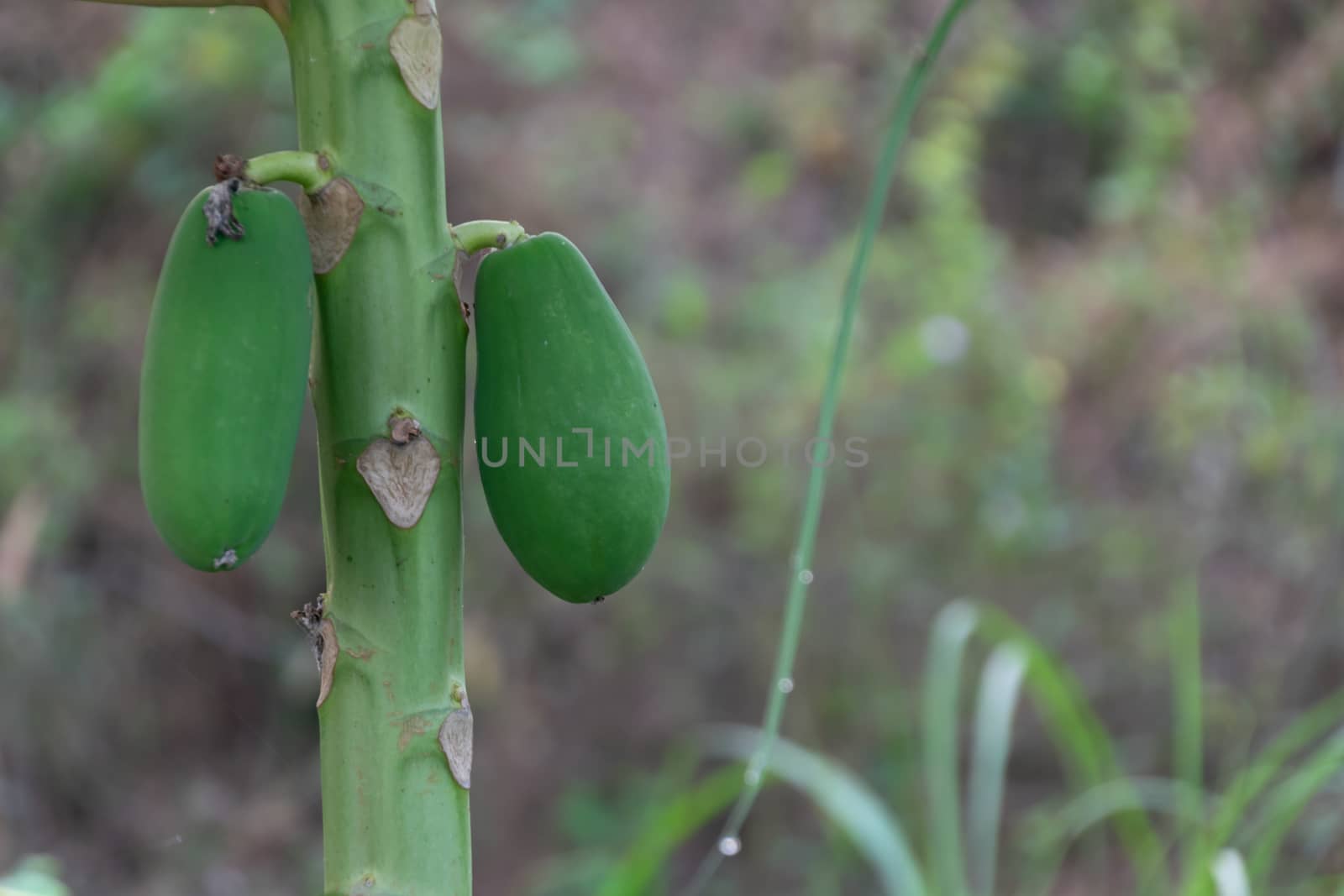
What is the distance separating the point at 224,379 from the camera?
560 millimetres

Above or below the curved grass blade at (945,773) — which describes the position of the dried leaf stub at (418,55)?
above

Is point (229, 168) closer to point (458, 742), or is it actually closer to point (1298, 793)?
point (458, 742)

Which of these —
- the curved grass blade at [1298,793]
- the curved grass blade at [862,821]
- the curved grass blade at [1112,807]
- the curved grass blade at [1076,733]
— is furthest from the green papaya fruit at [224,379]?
the curved grass blade at [1112,807]

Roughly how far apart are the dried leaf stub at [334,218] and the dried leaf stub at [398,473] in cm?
10

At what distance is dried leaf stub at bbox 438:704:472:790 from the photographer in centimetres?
61

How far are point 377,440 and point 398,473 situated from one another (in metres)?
0.02

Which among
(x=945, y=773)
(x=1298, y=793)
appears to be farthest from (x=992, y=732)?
(x=1298, y=793)

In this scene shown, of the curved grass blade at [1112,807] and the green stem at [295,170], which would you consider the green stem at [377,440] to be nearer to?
the green stem at [295,170]

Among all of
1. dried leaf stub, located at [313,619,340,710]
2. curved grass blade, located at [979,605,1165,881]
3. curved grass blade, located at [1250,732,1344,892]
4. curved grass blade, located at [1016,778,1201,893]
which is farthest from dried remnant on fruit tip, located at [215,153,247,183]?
curved grass blade, located at [1016,778,1201,893]

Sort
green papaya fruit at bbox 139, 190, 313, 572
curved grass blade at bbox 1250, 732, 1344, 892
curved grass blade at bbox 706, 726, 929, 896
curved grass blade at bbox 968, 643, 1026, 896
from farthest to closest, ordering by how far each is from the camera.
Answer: curved grass blade at bbox 968, 643, 1026, 896 → curved grass blade at bbox 706, 726, 929, 896 → curved grass blade at bbox 1250, 732, 1344, 892 → green papaya fruit at bbox 139, 190, 313, 572

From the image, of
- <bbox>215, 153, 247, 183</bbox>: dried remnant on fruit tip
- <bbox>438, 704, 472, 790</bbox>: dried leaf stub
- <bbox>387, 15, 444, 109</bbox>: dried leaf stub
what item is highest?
<bbox>387, 15, 444, 109</bbox>: dried leaf stub

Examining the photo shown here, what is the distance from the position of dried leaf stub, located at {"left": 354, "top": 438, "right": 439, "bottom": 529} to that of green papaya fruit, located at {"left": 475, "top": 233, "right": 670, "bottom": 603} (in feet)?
0.10

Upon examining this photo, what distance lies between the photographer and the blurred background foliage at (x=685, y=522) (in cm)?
274

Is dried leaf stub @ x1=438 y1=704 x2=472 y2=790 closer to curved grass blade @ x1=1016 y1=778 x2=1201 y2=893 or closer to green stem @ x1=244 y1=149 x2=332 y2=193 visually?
green stem @ x1=244 y1=149 x2=332 y2=193
